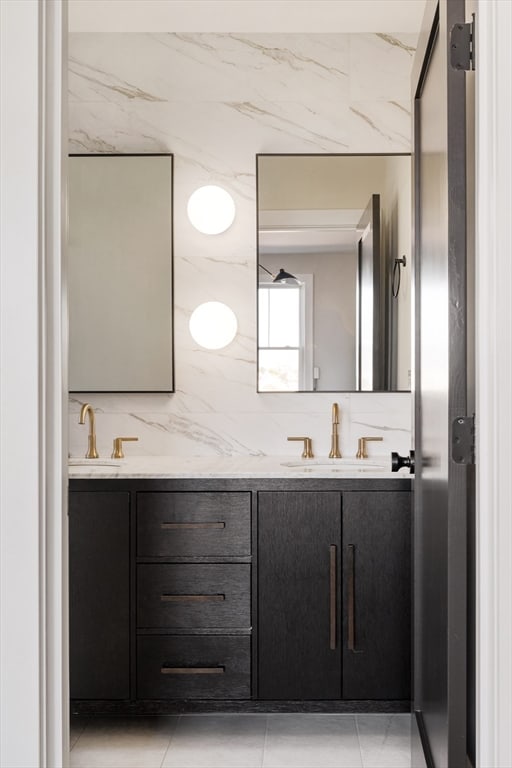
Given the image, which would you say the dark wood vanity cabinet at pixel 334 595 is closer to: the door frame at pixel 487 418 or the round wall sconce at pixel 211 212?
the round wall sconce at pixel 211 212

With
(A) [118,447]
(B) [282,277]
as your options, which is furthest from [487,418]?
(A) [118,447]

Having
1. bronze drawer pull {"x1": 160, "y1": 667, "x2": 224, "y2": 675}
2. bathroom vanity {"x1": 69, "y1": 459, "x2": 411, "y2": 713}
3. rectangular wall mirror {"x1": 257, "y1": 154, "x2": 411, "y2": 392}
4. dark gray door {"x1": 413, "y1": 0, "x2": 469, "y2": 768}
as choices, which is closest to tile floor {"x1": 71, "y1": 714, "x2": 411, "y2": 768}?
bathroom vanity {"x1": 69, "y1": 459, "x2": 411, "y2": 713}

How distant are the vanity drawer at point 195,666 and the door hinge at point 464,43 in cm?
197

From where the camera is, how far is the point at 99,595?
2.56 m

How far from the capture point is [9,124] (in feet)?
3.48

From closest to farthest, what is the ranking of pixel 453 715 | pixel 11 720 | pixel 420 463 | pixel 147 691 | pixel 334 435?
pixel 11 720 < pixel 453 715 < pixel 420 463 < pixel 147 691 < pixel 334 435

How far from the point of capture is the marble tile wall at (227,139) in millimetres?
3113

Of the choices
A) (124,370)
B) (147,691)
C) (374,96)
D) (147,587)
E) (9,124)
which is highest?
(374,96)

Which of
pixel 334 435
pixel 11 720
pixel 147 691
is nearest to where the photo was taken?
pixel 11 720

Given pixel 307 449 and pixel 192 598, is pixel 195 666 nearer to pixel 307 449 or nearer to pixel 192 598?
pixel 192 598

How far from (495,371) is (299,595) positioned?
1.68 metres

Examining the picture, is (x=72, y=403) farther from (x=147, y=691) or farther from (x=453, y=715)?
(x=453, y=715)

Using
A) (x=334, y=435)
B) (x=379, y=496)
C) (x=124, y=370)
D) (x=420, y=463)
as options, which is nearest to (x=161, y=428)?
(x=124, y=370)

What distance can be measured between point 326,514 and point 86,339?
1.28 metres
